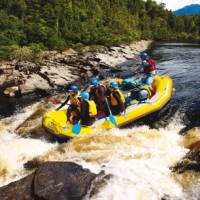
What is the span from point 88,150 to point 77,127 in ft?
3.80

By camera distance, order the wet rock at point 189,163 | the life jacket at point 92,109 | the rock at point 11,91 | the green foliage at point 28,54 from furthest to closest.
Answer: the green foliage at point 28,54
the rock at point 11,91
the life jacket at point 92,109
the wet rock at point 189,163

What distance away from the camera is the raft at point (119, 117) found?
369 inches

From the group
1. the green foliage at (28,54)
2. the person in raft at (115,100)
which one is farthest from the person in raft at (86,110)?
the green foliage at (28,54)

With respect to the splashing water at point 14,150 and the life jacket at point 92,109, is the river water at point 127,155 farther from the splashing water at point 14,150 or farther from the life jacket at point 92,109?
the life jacket at point 92,109

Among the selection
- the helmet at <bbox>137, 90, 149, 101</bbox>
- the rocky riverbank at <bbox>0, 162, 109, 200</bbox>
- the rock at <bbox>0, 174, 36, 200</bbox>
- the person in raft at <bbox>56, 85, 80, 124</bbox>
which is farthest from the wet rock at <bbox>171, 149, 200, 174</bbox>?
the helmet at <bbox>137, 90, 149, 101</bbox>

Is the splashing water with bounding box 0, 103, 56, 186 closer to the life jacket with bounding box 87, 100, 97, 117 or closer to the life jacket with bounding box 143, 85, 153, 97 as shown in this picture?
the life jacket with bounding box 87, 100, 97, 117

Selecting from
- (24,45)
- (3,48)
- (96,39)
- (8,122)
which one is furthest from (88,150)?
(96,39)

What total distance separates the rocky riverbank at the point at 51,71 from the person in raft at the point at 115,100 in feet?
21.7

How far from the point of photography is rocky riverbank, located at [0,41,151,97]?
53.5 feet

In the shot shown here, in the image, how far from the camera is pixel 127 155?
8.02 meters

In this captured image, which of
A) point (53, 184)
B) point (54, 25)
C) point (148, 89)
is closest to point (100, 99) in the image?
point (148, 89)

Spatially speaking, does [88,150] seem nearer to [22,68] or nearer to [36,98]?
[36,98]

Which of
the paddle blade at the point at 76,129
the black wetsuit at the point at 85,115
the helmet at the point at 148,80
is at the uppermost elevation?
the helmet at the point at 148,80

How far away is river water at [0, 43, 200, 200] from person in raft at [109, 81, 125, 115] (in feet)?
2.55
